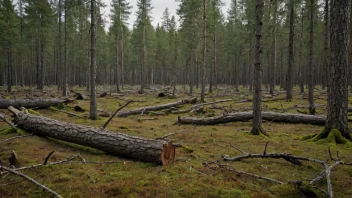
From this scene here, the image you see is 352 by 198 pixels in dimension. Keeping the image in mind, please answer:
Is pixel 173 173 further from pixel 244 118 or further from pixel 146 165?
pixel 244 118

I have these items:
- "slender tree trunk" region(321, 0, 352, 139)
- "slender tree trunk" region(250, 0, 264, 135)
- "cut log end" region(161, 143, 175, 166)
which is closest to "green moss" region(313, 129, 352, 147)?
"slender tree trunk" region(321, 0, 352, 139)

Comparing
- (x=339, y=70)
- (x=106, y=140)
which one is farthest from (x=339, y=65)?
(x=106, y=140)

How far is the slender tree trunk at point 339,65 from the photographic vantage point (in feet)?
25.4

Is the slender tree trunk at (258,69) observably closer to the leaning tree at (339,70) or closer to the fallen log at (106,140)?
the leaning tree at (339,70)

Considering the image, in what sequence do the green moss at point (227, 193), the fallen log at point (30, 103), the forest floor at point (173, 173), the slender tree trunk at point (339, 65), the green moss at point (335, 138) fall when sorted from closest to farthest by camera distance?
the green moss at point (227, 193), the forest floor at point (173, 173), the slender tree trunk at point (339, 65), the green moss at point (335, 138), the fallen log at point (30, 103)

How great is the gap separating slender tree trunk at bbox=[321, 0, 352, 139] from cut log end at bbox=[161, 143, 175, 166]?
5.57m

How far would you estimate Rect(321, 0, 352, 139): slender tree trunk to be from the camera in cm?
775

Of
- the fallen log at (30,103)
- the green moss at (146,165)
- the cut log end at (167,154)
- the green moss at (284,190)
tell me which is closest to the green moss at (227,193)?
the green moss at (284,190)

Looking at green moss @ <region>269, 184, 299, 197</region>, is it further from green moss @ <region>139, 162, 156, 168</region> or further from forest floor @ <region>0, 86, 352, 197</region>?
green moss @ <region>139, 162, 156, 168</region>

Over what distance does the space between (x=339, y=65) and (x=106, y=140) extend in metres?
7.53

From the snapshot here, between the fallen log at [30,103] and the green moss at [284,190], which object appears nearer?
the green moss at [284,190]

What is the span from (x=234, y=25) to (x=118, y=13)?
19.9 m

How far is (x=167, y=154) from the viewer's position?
20.0ft

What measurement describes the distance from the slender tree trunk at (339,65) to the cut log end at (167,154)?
5.57 m
